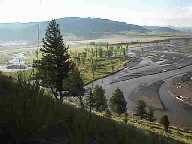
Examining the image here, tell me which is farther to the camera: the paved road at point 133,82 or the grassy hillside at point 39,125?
the paved road at point 133,82

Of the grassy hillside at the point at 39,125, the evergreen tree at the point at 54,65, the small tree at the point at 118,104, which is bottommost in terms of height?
the small tree at the point at 118,104

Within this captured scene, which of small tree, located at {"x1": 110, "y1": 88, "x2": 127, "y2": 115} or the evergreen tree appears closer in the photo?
the evergreen tree

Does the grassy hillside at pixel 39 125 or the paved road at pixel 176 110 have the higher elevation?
the grassy hillside at pixel 39 125

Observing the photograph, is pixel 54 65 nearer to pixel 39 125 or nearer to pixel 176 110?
pixel 176 110

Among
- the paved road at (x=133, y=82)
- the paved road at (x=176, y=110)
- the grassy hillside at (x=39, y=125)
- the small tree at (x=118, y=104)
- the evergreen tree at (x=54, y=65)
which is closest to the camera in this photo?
the grassy hillside at (x=39, y=125)

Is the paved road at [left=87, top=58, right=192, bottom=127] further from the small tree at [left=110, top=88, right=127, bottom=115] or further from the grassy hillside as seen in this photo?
the grassy hillside

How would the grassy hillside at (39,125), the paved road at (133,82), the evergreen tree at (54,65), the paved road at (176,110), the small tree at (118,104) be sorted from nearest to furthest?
the grassy hillside at (39,125)
the evergreen tree at (54,65)
the small tree at (118,104)
the paved road at (176,110)
the paved road at (133,82)

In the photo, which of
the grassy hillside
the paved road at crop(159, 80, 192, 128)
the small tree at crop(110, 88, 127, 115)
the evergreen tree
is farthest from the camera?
the paved road at crop(159, 80, 192, 128)

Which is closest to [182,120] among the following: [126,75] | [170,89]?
[170,89]

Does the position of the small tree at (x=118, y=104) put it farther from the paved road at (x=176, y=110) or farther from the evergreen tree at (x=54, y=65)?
the evergreen tree at (x=54, y=65)

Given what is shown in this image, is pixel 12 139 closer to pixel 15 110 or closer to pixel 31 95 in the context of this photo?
pixel 15 110

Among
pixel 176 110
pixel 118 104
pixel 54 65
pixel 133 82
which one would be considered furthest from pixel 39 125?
pixel 133 82

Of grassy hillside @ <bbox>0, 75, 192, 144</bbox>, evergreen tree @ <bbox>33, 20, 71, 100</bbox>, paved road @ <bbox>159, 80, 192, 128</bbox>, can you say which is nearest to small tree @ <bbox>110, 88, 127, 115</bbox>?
paved road @ <bbox>159, 80, 192, 128</bbox>

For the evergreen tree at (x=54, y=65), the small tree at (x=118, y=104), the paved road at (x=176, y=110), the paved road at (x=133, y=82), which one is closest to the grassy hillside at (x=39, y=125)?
the evergreen tree at (x=54, y=65)
